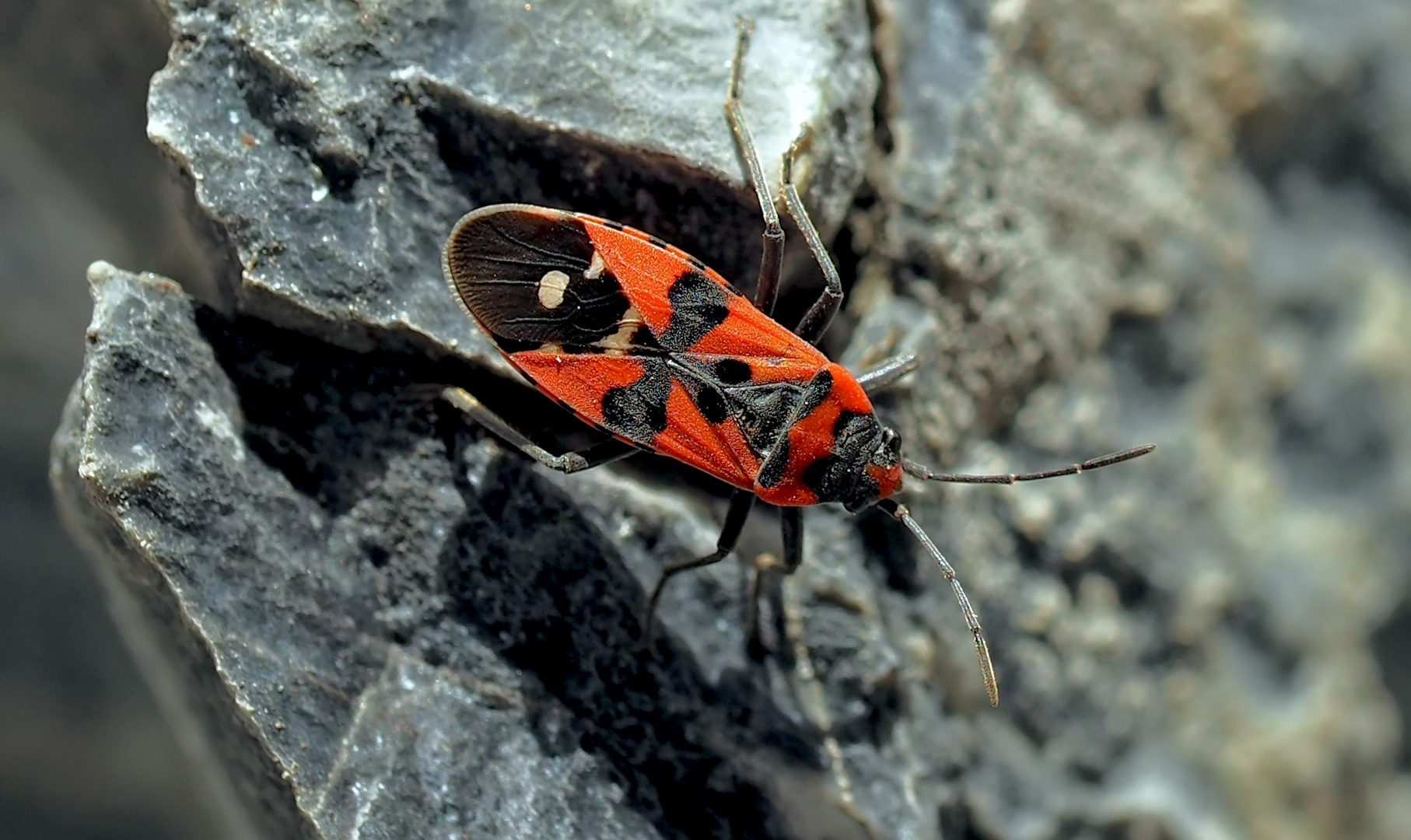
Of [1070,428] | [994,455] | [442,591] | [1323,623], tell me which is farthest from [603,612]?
[1323,623]

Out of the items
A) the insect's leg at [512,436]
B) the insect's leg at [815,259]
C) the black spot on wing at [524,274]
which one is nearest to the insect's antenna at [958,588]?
the insect's leg at [815,259]

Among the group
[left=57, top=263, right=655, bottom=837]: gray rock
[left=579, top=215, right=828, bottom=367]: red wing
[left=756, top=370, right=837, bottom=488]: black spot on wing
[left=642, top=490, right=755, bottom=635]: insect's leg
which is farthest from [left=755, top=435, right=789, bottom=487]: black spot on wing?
[left=57, top=263, right=655, bottom=837]: gray rock

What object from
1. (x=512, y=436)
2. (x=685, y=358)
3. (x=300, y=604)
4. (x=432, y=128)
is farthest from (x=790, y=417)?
(x=300, y=604)

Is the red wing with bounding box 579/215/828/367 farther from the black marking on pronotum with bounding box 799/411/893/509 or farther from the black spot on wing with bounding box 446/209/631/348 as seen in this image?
the black marking on pronotum with bounding box 799/411/893/509

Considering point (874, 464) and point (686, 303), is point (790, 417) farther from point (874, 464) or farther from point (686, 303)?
point (686, 303)

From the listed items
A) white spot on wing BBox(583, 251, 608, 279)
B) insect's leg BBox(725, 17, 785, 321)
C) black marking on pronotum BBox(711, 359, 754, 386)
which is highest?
insect's leg BBox(725, 17, 785, 321)
